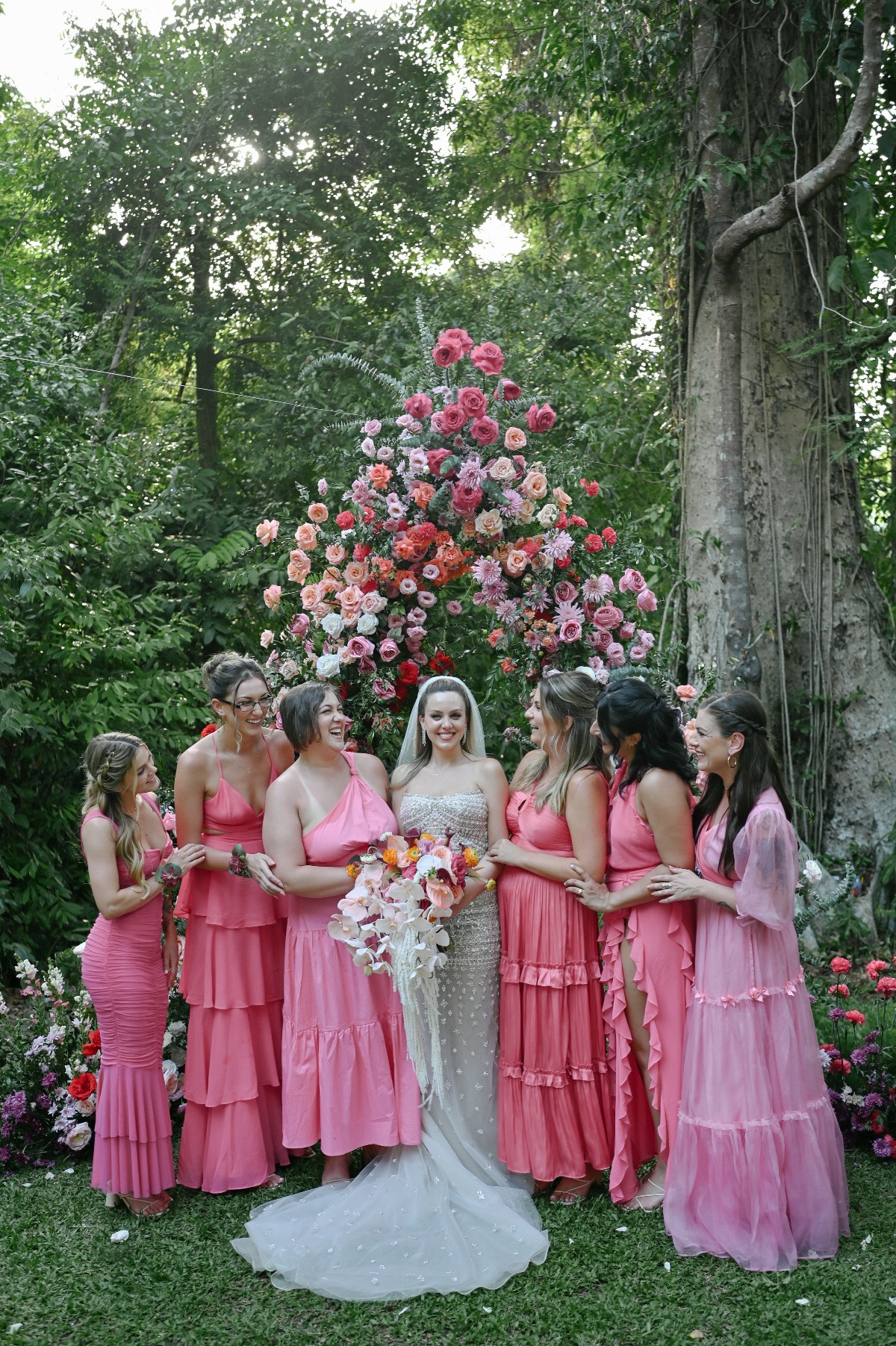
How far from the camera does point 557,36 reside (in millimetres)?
8250

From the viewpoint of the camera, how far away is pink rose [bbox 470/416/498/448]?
15.2ft

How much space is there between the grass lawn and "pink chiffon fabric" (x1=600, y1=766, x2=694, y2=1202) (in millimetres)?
264

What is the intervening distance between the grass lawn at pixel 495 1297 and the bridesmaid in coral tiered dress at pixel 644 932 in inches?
12.8

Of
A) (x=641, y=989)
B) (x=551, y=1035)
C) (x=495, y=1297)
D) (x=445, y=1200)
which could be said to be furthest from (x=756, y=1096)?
(x=445, y=1200)

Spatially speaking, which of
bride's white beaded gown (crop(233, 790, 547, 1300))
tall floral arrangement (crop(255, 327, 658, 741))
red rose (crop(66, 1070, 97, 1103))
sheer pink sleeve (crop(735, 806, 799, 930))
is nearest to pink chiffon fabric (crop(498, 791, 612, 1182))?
bride's white beaded gown (crop(233, 790, 547, 1300))

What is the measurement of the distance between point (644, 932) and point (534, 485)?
188 cm

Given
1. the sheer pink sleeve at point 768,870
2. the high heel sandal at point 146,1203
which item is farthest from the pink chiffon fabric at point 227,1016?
the sheer pink sleeve at point 768,870

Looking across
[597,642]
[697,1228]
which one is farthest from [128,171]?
[697,1228]

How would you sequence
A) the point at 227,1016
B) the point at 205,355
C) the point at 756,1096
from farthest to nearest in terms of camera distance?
1. the point at 205,355
2. the point at 227,1016
3. the point at 756,1096

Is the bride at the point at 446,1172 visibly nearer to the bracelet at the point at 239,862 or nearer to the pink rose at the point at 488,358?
the bracelet at the point at 239,862

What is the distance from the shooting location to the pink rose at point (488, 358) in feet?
15.3

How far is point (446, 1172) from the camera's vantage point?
404cm

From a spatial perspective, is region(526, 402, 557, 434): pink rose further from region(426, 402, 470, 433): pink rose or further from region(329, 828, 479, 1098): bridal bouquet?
region(329, 828, 479, 1098): bridal bouquet

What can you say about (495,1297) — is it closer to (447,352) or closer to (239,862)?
(239,862)
